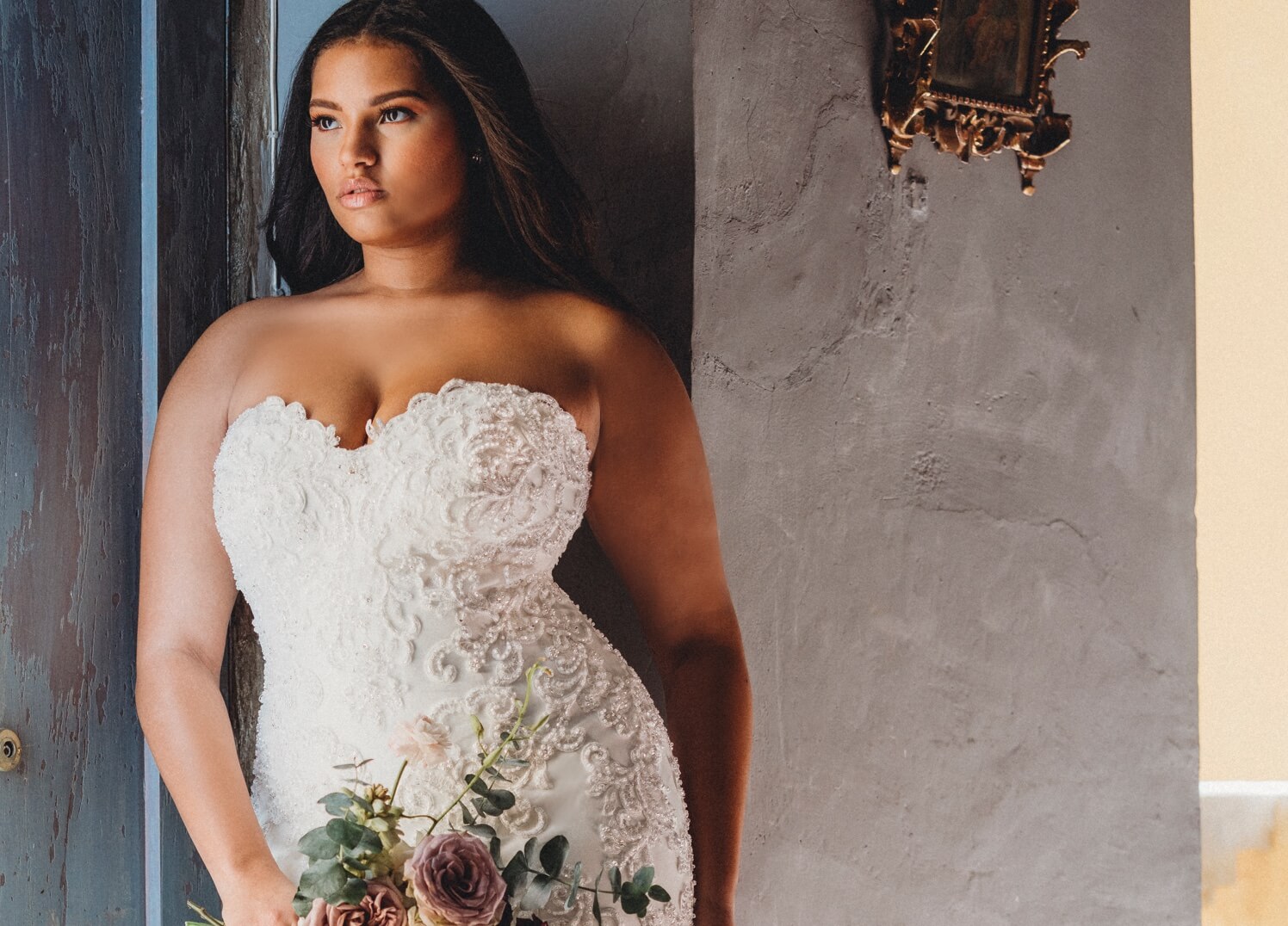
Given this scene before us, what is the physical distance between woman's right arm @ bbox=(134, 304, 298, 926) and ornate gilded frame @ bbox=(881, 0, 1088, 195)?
1429 mm

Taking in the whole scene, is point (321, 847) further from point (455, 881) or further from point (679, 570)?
point (679, 570)

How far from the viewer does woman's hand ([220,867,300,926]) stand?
5.08ft

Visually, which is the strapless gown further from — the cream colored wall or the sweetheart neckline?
the cream colored wall

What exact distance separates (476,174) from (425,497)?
0.52 metres

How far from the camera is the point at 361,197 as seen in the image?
6.02 feet

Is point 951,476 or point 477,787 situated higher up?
point 951,476

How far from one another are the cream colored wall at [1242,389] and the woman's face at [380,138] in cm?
316

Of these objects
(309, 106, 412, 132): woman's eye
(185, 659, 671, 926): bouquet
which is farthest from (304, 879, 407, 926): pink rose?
(309, 106, 412, 132): woman's eye

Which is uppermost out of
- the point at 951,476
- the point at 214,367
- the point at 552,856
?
the point at 214,367

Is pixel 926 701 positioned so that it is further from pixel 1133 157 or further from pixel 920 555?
pixel 1133 157

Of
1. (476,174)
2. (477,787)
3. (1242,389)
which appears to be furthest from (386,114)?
(1242,389)

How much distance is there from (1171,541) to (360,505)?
85.8 inches

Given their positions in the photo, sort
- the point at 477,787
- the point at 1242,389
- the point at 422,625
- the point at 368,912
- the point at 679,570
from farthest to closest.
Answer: the point at 1242,389 → the point at 679,570 → the point at 422,625 → the point at 477,787 → the point at 368,912

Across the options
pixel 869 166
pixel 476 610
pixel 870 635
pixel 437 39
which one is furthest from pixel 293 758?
→ pixel 869 166
